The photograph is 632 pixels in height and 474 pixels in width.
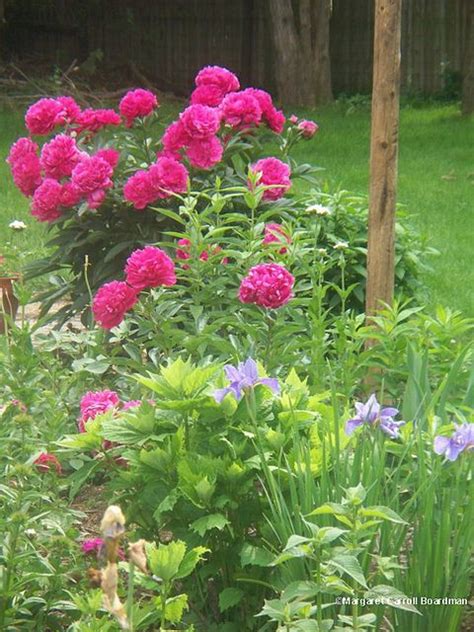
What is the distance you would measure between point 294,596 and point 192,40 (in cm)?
1690

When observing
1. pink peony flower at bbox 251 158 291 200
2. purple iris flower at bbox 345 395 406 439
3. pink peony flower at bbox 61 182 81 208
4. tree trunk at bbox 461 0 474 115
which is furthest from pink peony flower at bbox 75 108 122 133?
tree trunk at bbox 461 0 474 115

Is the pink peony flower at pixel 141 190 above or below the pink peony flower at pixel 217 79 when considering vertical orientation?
below

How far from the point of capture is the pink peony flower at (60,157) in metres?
4.75

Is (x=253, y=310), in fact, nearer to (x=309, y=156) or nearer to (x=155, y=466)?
(x=155, y=466)

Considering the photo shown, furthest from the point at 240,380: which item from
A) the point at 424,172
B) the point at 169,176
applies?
the point at 424,172

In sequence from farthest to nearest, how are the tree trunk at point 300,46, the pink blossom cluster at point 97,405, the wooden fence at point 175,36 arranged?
1. the wooden fence at point 175,36
2. the tree trunk at point 300,46
3. the pink blossom cluster at point 97,405

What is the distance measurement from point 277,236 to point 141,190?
73cm

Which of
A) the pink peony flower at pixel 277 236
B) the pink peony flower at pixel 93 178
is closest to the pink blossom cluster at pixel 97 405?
the pink peony flower at pixel 277 236

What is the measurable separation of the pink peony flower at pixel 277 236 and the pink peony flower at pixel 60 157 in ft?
2.80

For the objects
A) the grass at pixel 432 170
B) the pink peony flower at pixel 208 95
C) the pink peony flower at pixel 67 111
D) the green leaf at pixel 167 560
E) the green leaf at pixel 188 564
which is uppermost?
the pink peony flower at pixel 208 95

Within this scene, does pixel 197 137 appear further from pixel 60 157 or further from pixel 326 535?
pixel 326 535

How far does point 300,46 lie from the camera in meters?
15.4

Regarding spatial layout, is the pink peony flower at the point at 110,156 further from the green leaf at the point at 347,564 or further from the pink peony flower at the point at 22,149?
the green leaf at the point at 347,564

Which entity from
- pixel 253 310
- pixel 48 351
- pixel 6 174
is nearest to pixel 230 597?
pixel 253 310
